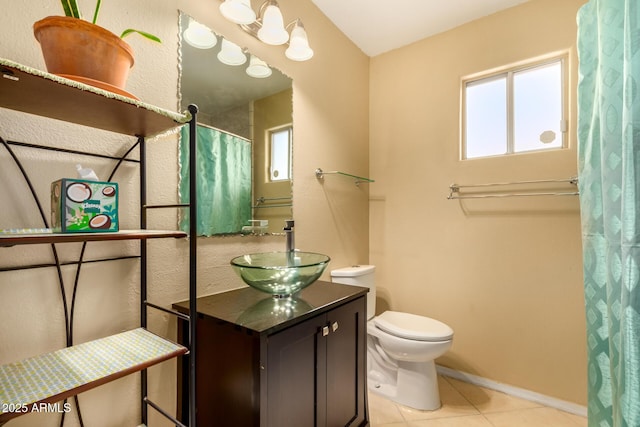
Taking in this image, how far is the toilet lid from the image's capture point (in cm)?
164

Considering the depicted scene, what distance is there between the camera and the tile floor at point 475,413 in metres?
1.63

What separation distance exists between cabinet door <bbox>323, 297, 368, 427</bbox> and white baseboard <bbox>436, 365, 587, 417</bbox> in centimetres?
102

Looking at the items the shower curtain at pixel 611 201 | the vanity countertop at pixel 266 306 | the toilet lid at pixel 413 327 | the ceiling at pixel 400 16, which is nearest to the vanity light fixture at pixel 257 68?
the ceiling at pixel 400 16

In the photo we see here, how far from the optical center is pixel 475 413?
1719mm

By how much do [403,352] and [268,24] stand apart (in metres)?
1.89

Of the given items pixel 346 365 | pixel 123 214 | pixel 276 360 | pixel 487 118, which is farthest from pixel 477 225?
pixel 123 214

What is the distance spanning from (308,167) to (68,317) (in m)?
1.32

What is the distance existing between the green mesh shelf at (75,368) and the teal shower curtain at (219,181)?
0.47 m

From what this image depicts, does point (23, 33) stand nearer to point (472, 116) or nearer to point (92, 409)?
point (92, 409)

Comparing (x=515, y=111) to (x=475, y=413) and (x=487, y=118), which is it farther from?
(x=475, y=413)

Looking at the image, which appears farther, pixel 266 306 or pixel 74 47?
pixel 266 306

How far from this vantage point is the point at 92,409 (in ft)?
2.94

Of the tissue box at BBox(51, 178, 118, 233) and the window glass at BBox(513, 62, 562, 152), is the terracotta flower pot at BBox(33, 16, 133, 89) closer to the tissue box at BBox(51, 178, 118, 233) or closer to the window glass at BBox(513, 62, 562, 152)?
the tissue box at BBox(51, 178, 118, 233)

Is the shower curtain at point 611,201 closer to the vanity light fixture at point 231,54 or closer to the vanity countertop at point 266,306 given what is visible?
the vanity countertop at point 266,306
